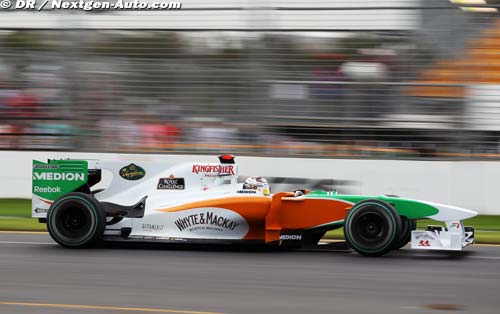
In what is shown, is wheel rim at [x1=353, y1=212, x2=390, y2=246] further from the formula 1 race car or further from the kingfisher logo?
the kingfisher logo

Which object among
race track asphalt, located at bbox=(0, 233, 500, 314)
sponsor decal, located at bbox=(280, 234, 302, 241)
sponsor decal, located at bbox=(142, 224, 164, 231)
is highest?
sponsor decal, located at bbox=(142, 224, 164, 231)

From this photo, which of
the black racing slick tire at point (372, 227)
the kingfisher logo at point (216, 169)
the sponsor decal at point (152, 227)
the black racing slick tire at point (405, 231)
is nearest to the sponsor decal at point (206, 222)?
the sponsor decal at point (152, 227)

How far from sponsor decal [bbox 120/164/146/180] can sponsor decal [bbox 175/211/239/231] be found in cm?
86

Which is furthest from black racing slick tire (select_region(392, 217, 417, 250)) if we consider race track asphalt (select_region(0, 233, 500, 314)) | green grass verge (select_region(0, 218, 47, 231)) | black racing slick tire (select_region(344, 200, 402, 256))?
green grass verge (select_region(0, 218, 47, 231))

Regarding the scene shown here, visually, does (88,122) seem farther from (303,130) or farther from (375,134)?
(375,134)

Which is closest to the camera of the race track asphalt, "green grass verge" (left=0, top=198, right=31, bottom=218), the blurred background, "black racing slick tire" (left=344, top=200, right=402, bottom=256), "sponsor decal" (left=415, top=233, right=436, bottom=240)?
the race track asphalt

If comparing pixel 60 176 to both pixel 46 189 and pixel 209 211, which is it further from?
pixel 209 211

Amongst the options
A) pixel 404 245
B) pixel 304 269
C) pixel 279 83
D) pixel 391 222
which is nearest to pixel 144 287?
pixel 304 269

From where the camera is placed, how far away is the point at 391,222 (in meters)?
8.80

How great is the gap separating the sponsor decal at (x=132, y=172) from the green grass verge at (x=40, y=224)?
2691mm

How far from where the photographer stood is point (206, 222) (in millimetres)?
9555

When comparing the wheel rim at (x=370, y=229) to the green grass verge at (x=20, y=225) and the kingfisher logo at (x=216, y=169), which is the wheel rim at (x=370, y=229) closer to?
the kingfisher logo at (x=216, y=169)

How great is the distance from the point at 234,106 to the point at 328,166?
7.52 ft

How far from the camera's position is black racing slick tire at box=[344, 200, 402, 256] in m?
8.84
